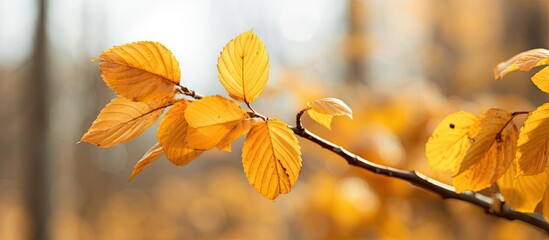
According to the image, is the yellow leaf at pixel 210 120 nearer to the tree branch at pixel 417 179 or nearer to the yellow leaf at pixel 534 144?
the tree branch at pixel 417 179

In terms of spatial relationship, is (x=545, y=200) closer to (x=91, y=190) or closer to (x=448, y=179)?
(x=448, y=179)

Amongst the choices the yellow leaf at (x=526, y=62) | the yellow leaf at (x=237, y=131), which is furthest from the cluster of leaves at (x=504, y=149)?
the yellow leaf at (x=237, y=131)

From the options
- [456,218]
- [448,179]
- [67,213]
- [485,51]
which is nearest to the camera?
[448,179]

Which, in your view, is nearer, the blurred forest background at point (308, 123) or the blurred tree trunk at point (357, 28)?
the blurred forest background at point (308, 123)

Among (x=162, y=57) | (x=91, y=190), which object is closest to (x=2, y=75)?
(x=91, y=190)

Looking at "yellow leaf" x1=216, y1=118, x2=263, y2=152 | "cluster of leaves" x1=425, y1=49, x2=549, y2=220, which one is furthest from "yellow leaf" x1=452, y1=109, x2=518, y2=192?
"yellow leaf" x1=216, y1=118, x2=263, y2=152

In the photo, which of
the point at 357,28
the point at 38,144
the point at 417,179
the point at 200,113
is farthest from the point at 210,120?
the point at 357,28
